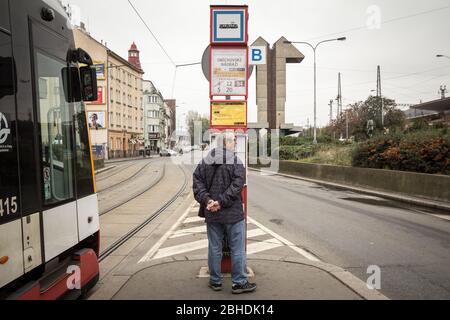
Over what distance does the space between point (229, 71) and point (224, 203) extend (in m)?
1.91

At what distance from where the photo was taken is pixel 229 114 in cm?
566

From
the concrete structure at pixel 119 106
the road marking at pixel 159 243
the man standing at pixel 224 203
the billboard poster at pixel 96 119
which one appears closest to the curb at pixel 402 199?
the road marking at pixel 159 243

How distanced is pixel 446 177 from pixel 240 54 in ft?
32.8

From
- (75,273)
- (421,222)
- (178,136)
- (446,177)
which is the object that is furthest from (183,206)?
(178,136)

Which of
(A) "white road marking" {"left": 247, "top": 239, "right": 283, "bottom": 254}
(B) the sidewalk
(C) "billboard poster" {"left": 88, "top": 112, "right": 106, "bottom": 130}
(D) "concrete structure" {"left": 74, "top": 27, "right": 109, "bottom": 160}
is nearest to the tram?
(B) the sidewalk

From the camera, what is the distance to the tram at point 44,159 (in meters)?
3.32

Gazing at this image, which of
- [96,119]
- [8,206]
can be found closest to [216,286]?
[8,206]

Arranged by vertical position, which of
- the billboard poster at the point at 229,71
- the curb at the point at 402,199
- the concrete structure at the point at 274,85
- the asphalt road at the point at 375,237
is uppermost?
the concrete structure at the point at 274,85

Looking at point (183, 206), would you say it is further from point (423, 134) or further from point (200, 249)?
point (423, 134)

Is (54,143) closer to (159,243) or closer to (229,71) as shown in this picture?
(229,71)

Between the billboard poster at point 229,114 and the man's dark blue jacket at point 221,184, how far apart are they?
0.82 m

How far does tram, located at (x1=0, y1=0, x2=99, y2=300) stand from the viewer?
332cm

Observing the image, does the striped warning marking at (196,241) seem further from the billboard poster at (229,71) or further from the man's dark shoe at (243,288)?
the billboard poster at (229,71)

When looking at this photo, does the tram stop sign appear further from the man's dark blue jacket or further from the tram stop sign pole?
the man's dark blue jacket
